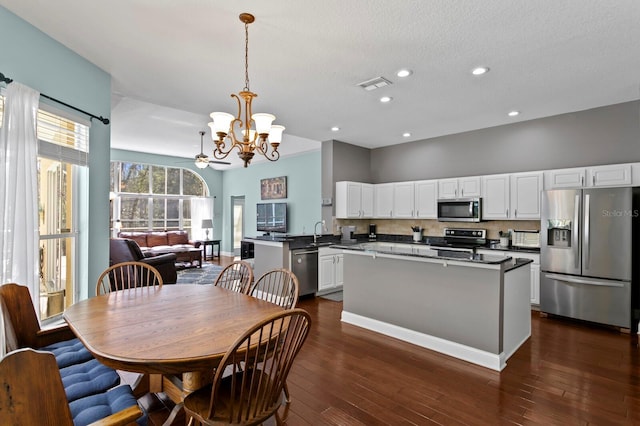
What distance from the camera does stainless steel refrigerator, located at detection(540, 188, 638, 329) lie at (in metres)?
3.69

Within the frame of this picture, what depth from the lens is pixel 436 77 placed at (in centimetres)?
333

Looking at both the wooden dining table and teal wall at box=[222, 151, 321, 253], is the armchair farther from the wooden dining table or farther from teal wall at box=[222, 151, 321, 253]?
teal wall at box=[222, 151, 321, 253]

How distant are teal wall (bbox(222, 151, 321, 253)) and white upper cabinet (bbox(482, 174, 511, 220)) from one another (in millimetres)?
3599

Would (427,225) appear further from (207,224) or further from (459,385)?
(207,224)

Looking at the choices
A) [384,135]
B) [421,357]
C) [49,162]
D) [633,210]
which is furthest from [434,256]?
[49,162]

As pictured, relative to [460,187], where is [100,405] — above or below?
below

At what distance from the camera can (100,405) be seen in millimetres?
1437

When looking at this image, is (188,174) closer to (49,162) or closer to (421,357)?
(49,162)

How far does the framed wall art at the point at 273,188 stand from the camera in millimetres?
8359

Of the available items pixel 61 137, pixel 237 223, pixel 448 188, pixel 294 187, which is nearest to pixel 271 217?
pixel 294 187

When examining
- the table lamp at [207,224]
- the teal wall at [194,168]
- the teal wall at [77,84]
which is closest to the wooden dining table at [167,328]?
the teal wall at [77,84]

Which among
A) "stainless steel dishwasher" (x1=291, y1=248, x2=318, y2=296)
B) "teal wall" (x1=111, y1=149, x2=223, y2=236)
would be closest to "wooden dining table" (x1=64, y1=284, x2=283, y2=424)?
"stainless steel dishwasher" (x1=291, y1=248, x2=318, y2=296)

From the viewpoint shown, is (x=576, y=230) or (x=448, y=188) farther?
(x=448, y=188)

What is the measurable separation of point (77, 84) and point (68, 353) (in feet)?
7.82
